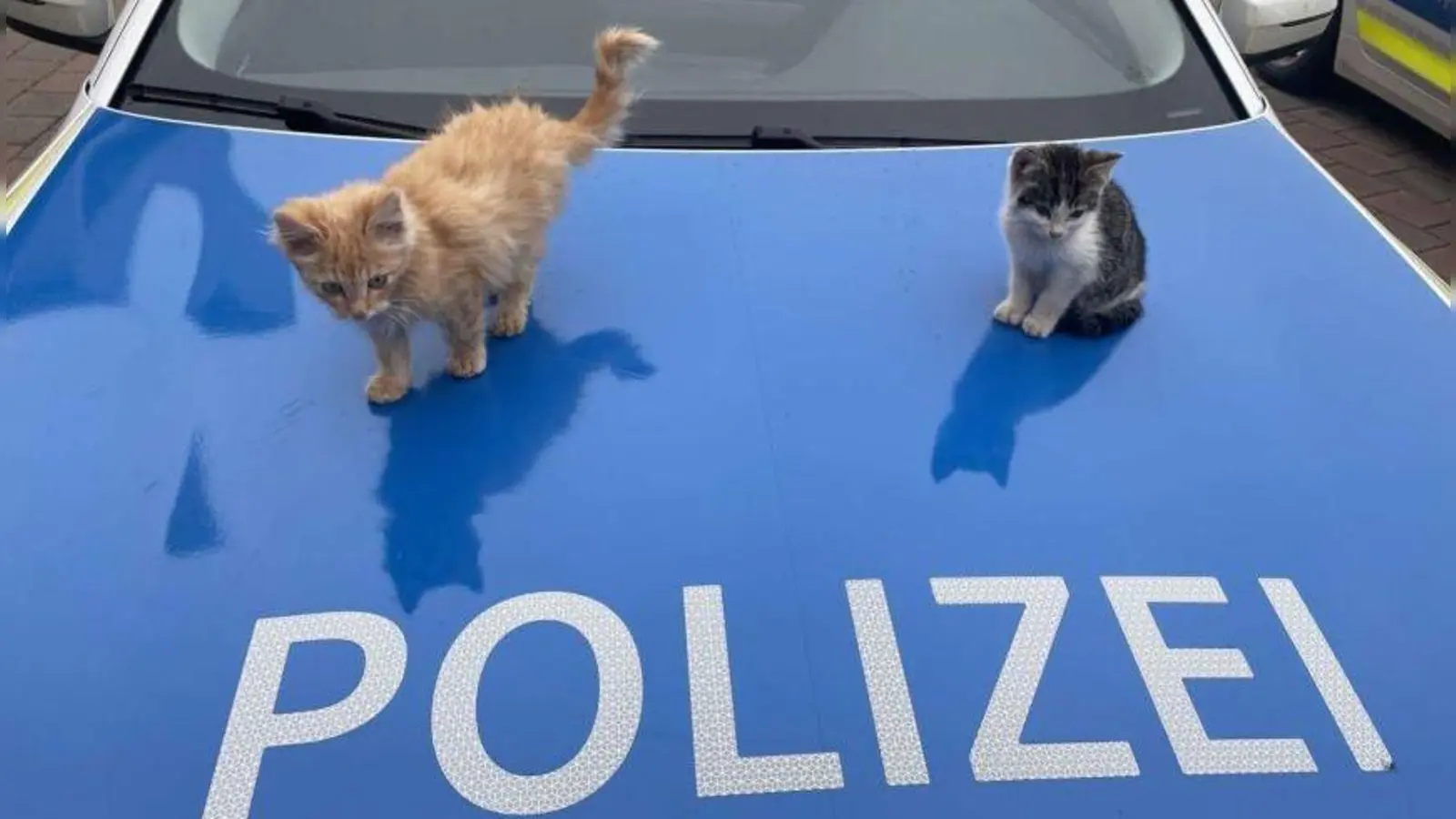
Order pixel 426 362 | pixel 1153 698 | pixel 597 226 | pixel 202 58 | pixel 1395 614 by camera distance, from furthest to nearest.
→ pixel 202 58, pixel 597 226, pixel 426 362, pixel 1395 614, pixel 1153 698

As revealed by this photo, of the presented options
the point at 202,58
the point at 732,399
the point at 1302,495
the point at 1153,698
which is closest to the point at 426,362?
the point at 732,399

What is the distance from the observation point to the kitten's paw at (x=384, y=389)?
5.77ft

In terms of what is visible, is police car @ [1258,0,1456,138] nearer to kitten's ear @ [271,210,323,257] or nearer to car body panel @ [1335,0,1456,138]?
car body panel @ [1335,0,1456,138]

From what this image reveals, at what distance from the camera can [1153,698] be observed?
1.37 m

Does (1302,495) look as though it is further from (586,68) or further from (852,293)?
(586,68)

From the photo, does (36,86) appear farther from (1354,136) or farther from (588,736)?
(1354,136)

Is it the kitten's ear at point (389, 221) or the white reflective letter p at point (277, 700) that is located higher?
the kitten's ear at point (389, 221)

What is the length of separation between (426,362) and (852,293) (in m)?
0.68

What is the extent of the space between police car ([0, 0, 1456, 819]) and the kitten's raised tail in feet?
0.45

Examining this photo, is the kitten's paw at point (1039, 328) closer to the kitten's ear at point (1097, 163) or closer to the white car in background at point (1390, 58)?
the kitten's ear at point (1097, 163)

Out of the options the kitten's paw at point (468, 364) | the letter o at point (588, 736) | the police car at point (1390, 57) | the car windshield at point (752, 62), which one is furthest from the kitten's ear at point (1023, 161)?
the police car at point (1390, 57)

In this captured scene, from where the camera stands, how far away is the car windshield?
7.37 ft

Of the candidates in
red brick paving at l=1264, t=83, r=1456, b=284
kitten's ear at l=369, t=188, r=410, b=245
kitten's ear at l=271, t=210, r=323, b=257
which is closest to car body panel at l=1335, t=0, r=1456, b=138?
red brick paving at l=1264, t=83, r=1456, b=284

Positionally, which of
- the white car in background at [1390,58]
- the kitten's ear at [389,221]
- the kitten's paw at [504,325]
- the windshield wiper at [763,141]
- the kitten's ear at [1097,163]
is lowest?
the white car in background at [1390,58]
